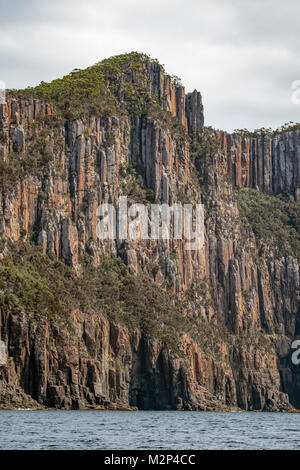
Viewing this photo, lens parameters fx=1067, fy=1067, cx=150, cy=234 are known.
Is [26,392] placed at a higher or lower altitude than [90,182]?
lower

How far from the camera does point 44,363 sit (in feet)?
488

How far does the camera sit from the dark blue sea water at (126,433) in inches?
3522

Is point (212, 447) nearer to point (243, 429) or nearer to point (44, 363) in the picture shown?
point (243, 429)

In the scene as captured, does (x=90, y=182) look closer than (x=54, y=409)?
No

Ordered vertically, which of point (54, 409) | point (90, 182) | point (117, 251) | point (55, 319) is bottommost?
point (54, 409)

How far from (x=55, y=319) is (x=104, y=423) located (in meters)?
39.2

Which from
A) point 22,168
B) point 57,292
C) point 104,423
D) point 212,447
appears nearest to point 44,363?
point 57,292

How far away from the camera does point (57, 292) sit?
166m

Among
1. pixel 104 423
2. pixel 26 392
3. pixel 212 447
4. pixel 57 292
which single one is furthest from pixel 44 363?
pixel 212 447

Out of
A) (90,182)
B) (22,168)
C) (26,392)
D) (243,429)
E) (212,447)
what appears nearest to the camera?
(212,447)

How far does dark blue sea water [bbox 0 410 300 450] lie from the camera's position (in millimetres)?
89469

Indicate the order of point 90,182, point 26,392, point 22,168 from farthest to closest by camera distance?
point 90,182 < point 22,168 < point 26,392

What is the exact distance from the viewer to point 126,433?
103 m

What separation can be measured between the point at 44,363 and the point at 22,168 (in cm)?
4180
